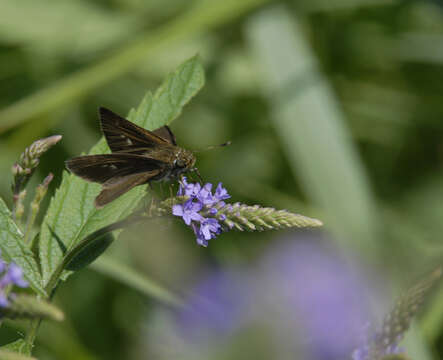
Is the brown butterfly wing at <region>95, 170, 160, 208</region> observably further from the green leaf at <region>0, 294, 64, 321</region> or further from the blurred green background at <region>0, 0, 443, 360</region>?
the blurred green background at <region>0, 0, 443, 360</region>

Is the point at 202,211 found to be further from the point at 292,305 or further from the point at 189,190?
the point at 292,305

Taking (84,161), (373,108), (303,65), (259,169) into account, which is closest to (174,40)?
(303,65)

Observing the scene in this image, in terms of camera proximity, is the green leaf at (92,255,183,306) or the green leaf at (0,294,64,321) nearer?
the green leaf at (0,294,64,321)

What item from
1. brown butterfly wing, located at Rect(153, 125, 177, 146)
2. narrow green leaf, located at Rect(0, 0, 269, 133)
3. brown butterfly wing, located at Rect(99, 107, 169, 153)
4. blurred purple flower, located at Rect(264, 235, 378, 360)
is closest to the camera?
brown butterfly wing, located at Rect(99, 107, 169, 153)

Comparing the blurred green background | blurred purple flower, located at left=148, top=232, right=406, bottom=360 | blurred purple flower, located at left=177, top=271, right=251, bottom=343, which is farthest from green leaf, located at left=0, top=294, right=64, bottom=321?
the blurred green background

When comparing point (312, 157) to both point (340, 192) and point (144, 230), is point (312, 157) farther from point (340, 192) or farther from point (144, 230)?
point (144, 230)

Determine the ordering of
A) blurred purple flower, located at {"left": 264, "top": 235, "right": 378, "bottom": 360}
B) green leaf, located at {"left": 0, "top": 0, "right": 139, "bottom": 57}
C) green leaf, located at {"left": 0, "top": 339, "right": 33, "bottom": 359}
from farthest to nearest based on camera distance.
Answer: green leaf, located at {"left": 0, "top": 0, "right": 139, "bottom": 57} < blurred purple flower, located at {"left": 264, "top": 235, "right": 378, "bottom": 360} < green leaf, located at {"left": 0, "top": 339, "right": 33, "bottom": 359}

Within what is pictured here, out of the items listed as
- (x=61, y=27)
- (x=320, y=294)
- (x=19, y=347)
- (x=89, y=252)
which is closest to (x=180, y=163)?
(x=89, y=252)
